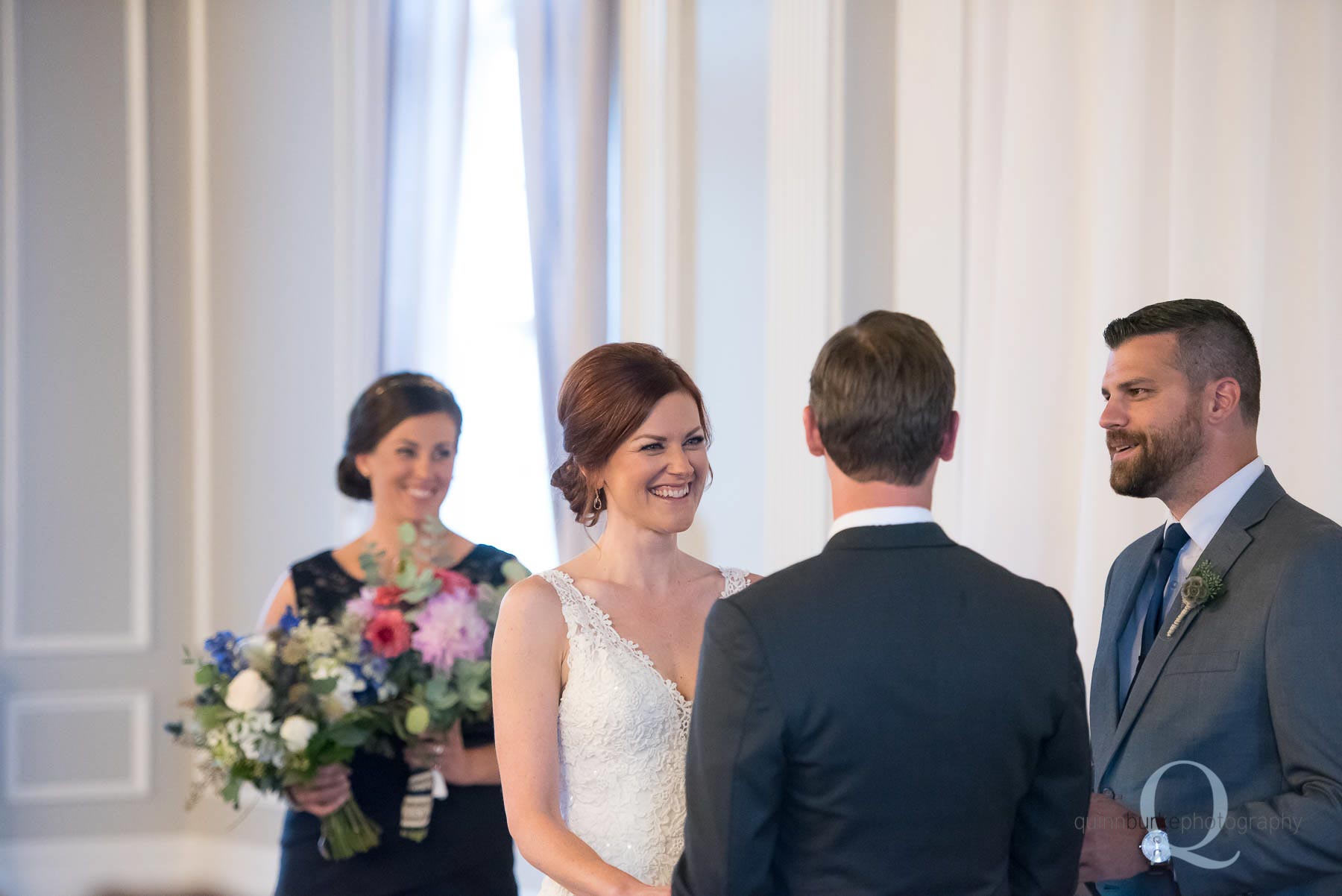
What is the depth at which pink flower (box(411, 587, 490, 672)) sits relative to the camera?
2875 millimetres

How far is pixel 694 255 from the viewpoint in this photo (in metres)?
4.63

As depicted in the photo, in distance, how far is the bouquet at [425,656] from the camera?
2867 mm

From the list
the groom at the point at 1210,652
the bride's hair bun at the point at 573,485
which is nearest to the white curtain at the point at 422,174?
the bride's hair bun at the point at 573,485

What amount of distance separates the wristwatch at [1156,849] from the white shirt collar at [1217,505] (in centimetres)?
56

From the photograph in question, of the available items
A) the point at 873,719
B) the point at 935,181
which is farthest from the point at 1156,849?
the point at 935,181

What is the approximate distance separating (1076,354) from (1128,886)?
1757mm

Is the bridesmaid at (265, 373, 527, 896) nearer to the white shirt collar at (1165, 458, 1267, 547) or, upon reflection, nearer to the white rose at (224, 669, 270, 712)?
the white rose at (224, 669, 270, 712)

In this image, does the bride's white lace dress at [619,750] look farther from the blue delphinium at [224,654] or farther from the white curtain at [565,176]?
the white curtain at [565,176]

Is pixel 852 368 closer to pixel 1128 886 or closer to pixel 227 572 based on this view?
pixel 1128 886

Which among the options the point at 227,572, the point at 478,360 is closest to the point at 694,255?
the point at 478,360

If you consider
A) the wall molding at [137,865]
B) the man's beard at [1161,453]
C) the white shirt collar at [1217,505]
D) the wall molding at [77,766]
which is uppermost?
the man's beard at [1161,453]

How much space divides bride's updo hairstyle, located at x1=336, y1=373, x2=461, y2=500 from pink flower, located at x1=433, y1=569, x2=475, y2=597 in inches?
22.1

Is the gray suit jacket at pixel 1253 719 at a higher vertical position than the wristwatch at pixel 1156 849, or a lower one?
higher

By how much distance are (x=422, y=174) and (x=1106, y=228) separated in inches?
119
